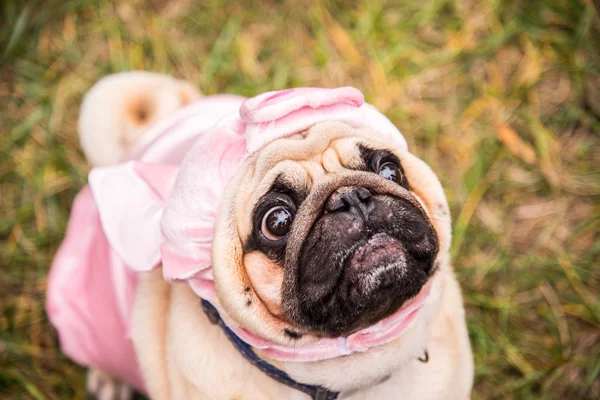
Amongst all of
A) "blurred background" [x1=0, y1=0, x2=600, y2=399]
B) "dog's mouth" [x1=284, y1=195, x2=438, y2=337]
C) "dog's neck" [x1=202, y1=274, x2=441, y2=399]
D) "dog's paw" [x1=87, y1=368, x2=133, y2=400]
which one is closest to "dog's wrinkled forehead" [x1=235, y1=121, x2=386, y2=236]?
"dog's mouth" [x1=284, y1=195, x2=438, y2=337]

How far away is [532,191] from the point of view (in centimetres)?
296

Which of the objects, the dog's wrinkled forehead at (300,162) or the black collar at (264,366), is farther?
the black collar at (264,366)

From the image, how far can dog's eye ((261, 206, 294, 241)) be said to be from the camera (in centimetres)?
156

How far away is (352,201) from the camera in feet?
4.89

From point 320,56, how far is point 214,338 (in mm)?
1894

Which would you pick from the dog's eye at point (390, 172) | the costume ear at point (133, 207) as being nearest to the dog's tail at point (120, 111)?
the costume ear at point (133, 207)

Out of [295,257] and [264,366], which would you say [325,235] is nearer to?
[295,257]

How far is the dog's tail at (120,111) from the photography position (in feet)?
8.02

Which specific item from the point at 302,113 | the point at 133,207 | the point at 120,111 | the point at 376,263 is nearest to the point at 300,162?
the point at 302,113

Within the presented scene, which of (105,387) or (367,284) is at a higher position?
(367,284)

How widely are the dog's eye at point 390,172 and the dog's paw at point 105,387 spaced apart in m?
1.73

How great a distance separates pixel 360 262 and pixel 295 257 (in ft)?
0.56

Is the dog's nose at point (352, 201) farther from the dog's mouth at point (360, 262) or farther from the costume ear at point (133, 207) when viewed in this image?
the costume ear at point (133, 207)

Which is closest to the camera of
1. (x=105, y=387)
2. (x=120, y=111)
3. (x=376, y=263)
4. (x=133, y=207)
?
(x=376, y=263)
